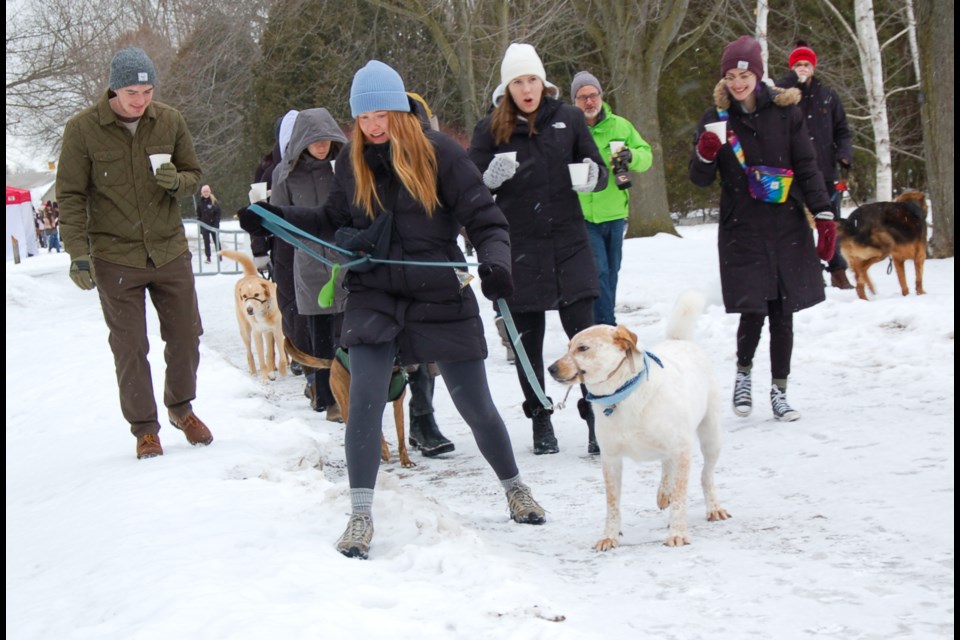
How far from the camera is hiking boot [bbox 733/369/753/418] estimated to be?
635 centimetres

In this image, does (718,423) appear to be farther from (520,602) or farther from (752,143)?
(752,143)

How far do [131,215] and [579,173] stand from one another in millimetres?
2452

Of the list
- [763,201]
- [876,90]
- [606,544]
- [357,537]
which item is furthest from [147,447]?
[876,90]

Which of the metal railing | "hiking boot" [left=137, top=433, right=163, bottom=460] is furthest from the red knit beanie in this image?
the metal railing

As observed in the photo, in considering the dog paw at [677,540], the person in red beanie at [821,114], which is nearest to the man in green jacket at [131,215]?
the dog paw at [677,540]

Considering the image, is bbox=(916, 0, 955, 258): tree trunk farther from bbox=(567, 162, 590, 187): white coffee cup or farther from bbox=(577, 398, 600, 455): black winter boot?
bbox=(577, 398, 600, 455): black winter boot

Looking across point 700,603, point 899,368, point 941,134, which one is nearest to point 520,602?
point 700,603

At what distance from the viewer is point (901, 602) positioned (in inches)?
129

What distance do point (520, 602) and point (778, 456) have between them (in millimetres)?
2578

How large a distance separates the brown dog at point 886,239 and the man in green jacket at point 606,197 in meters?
3.81

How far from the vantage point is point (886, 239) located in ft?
33.1

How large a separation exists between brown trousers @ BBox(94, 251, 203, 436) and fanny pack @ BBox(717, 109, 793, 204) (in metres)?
3.30

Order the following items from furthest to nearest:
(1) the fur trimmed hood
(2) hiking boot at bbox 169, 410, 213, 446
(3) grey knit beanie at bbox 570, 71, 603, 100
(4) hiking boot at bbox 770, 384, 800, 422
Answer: (3) grey knit beanie at bbox 570, 71, 603, 100 → (4) hiking boot at bbox 770, 384, 800, 422 → (1) the fur trimmed hood → (2) hiking boot at bbox 169, 410, 213, 446

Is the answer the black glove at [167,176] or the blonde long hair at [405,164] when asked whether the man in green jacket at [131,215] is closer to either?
the black glove at [167,176]
